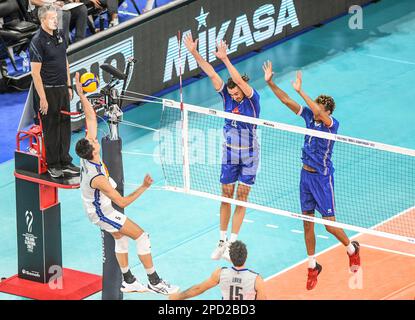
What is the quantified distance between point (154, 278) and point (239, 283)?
119 inches

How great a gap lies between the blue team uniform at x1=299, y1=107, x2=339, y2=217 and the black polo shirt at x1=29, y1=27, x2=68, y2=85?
3.74 meters

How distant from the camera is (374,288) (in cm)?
1825

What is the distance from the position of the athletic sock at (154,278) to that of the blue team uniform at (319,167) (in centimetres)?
252

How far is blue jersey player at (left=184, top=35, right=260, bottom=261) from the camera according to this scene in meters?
18.2

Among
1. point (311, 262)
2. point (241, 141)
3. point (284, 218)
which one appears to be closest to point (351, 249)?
point (311, 262)

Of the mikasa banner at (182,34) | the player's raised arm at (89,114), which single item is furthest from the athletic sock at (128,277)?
the mikasa banner at (182,34)

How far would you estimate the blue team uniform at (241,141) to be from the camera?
723 inches

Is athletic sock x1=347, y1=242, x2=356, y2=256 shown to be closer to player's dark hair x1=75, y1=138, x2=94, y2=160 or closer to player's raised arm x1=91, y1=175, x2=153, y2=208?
player's raised arm x1=91, y1=175, x2=153, y2=208

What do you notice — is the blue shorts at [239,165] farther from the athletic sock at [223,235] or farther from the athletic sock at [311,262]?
the athletic sock at [311,262]

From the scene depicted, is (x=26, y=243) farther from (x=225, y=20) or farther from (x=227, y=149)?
(x=225, y=20)

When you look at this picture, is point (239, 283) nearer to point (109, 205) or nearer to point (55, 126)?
point (109, 205)

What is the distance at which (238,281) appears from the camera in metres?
14.8

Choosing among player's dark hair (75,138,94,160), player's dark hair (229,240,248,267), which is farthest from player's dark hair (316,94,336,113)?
player's dark hair (229,240,248,267)
